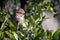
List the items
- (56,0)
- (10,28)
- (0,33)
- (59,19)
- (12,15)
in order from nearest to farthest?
(0,33), (10,28), (12,15), (56,0), (59,19)

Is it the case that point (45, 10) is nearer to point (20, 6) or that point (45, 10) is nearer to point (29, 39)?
point (20, 6)

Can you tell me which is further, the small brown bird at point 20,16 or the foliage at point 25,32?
the small brown bird at point 20,16

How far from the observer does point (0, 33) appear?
1.28 metres

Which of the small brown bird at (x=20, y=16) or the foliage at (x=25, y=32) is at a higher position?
the small brown bird at (x=20, y=16)

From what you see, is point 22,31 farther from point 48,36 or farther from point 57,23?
point 57,23

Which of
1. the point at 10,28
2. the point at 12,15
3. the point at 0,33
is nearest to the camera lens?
the point at 0,33

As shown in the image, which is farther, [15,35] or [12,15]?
[12,15]

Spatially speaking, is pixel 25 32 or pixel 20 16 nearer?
pixel 25 32

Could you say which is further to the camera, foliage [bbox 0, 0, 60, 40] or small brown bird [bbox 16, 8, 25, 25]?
small brown bird [bbox 16, 8, 25, 25]

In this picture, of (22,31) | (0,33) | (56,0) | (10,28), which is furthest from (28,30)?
(56,0)

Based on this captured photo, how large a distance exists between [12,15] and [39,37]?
442 mm

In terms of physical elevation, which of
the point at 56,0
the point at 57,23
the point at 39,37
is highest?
the point at 56,0

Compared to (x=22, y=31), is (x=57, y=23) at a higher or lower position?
lower

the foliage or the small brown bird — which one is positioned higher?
the small brown bird
